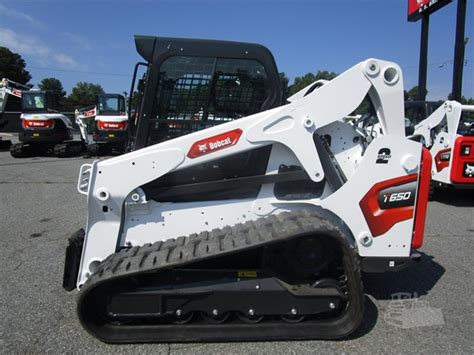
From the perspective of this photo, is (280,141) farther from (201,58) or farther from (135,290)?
(135,290)

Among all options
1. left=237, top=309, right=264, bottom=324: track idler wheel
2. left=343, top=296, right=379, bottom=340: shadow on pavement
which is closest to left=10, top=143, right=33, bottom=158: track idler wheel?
left=237, top=309, right=264, bottom=324: track idler wheel

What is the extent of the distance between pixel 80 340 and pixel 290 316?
151 centimetres

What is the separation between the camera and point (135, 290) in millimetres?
2625

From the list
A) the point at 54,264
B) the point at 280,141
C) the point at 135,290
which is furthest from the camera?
the point at 54,264

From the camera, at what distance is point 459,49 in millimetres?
13656

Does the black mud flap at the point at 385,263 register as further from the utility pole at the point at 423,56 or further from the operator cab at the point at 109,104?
the utility pole at the point at 423,56

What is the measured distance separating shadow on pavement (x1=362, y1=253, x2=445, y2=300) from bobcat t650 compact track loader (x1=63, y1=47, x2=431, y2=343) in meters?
0.54

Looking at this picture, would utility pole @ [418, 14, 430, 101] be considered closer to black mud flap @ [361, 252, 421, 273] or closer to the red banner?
the red banner

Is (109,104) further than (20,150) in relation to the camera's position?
Yes

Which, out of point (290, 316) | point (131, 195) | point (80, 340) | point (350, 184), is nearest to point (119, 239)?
point (131, 195)

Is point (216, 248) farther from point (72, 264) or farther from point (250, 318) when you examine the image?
Answer: point (72, 264)

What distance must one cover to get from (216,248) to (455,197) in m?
7.14

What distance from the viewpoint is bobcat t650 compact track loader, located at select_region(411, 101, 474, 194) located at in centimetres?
684

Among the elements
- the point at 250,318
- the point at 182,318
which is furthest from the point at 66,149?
the point at 250,318
